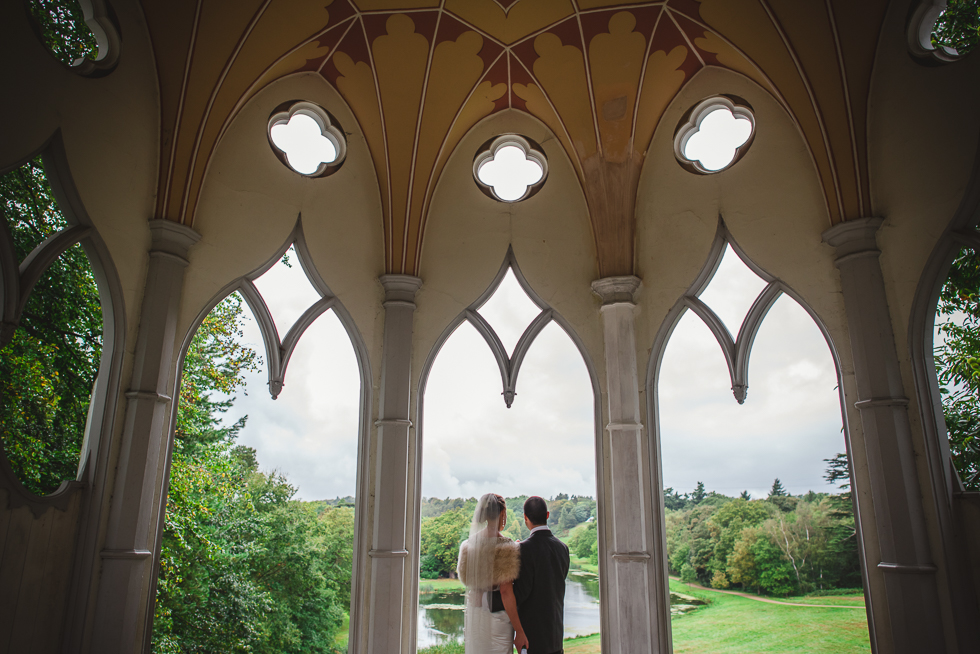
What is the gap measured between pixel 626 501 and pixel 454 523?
1637 mm

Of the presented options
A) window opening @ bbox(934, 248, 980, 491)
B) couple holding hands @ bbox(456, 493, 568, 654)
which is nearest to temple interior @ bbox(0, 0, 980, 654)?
window opening @ bbox(934, 248, 980, 491)

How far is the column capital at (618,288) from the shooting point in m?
6.15

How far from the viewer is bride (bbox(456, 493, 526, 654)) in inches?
168

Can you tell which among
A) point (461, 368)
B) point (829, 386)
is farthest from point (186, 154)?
point (829, 386)

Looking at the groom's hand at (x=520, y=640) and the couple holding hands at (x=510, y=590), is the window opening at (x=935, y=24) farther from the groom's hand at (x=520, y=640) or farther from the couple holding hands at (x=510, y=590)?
the groom's hand at (x=520, y=640)

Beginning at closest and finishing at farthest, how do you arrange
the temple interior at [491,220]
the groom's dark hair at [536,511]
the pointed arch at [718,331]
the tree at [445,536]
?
the groom's dark hair at [536,511], the temple interior at [491,220], the pointed arch at [718,331], the tree at [445,536]

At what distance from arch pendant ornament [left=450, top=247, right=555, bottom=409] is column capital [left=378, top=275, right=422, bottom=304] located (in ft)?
1.76

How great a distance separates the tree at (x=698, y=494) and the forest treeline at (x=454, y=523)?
91 cm

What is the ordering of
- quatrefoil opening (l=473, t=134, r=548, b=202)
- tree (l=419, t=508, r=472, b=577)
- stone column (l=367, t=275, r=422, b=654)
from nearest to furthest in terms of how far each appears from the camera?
stone column (l=367, t=275, r=422, b=654)
tree (l=419, t=508, r=472, b=577)
quatrefoil opening (l=473, t=134, r=548, b=202)

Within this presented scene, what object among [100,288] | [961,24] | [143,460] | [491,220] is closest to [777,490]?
[491,220]

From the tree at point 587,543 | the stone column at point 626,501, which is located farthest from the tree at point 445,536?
the stone column at point 626,501

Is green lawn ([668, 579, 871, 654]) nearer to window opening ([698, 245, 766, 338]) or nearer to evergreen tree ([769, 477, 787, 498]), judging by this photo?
evergreen tree ([769, 477, 787, 498])

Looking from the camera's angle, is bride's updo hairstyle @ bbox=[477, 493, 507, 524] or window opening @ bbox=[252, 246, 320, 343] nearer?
bride's updo hairstyle @ bbox=[477, 493, 507, 524]

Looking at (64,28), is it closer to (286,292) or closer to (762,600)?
(286,292)
